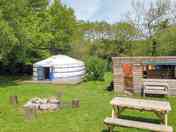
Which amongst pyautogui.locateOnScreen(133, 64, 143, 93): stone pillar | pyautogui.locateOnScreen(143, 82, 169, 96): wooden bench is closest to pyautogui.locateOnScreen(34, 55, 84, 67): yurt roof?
pyautogui.locateOnScreen(133, 64, 143, 93): stone pillar

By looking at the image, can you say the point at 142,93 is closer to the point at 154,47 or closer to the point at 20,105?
the point at 20,105

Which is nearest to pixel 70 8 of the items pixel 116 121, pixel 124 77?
pixel 124 77

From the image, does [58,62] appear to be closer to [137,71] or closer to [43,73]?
[43,73]

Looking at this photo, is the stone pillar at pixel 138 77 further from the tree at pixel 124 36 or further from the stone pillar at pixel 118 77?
the tree at pixel 124 36

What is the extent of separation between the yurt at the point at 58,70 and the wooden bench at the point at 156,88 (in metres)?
8.97

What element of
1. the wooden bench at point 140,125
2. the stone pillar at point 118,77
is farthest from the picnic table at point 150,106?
the stone pillar at point 118,77

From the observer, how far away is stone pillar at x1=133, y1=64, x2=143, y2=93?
39.8 feet

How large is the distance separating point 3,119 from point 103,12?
25.1 meters

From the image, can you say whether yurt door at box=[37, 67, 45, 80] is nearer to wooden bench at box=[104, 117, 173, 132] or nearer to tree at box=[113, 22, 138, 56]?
tree at box=[113, 22, 138, 56]

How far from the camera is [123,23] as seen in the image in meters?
26.9

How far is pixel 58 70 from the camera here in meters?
20.1

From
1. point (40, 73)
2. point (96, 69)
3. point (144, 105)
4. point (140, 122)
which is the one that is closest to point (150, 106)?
point (144, 105)

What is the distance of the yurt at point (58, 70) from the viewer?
20031mm

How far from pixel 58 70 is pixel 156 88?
35.1 ft
